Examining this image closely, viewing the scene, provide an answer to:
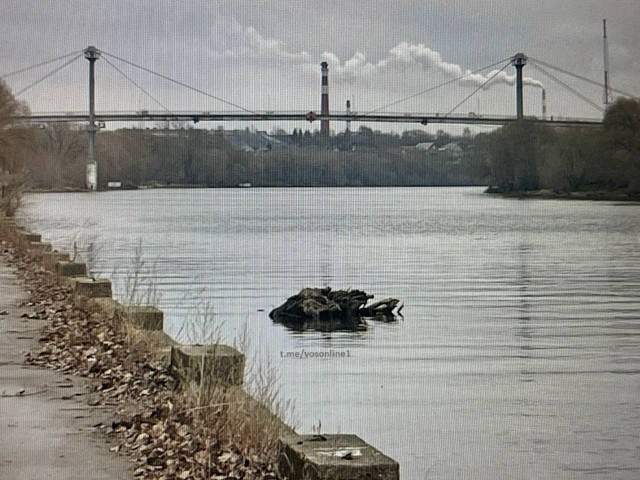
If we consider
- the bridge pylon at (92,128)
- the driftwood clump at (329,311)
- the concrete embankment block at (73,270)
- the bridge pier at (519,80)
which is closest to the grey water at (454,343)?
the driftwood clump at (329,311)

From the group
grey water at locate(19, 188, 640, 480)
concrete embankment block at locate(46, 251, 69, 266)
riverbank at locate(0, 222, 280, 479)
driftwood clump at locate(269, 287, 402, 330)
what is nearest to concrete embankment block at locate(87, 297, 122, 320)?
riverbank at locate(0, 222, 280, 479)

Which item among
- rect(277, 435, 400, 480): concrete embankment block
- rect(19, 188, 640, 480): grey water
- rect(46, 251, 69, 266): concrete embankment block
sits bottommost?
rect(19, 188, 640, 480): grey water

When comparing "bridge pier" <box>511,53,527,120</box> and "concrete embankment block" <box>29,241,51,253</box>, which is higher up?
"bridge pier" <box>511,53,527,120</box>

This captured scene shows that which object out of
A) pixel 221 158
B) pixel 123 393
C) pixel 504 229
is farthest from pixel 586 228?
pixel 221 158

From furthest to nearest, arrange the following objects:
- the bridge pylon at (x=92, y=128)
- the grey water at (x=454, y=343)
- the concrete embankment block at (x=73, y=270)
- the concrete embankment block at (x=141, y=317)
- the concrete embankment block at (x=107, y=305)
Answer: the bridge pylon at (x=92, y=128) → the concrete embankment block at (x=73, y=270) → the concrete embankment block at (x=107, y=305) → the concrete embankment block at (x=141, y=317) → the grey water at (x=454, y=343)

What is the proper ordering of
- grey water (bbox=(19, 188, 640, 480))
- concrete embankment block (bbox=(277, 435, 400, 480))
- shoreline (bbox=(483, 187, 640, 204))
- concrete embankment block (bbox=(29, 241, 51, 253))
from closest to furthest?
concrete embankment block (bbox=(277, 435, 400, 480)), grey water (bbox=(19, 188, 640, 480)), concrete embankment block (bbox=(29, 241, 51, 253)), shoreline (bbox=(483, 187, 640, 204))

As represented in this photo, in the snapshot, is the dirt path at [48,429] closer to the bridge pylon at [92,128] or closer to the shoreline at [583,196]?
the shoreline at [583,196]

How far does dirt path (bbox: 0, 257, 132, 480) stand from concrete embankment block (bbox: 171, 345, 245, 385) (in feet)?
1.53

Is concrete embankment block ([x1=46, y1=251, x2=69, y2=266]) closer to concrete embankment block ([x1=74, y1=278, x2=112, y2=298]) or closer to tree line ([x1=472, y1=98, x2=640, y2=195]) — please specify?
concrete embankment block ([x1=74, y1=278, x2=112, y2=298])

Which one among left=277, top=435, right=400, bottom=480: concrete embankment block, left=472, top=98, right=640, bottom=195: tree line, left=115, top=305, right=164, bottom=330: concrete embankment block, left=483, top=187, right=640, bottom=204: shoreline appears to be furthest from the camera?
left=483, top=187, right=640, bottom=204: shoreline

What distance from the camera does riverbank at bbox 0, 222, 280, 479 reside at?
4.79 meters

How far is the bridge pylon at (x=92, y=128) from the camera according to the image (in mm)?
70375

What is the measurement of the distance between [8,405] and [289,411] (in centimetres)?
297

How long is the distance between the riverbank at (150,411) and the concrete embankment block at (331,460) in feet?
0.70
